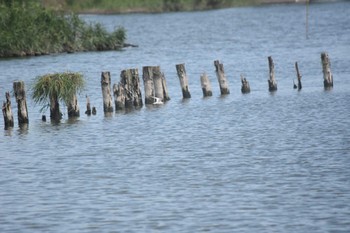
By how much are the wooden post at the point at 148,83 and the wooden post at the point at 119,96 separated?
86cm

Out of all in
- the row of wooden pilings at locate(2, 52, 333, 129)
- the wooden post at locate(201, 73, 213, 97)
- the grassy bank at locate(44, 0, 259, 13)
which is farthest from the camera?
the grassy bank at locate(44, 0, 259, 13)

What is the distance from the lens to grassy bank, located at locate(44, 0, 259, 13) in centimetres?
13312

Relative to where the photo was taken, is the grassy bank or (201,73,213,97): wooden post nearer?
(201,73,213,97): wooden post

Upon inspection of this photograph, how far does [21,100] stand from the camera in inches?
1419

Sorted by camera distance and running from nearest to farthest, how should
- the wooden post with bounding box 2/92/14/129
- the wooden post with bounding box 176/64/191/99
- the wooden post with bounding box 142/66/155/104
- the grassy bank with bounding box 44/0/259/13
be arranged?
the wooden post with bounding box 2/92/14/129
the wooden post with bounding box 142/66/155/104
the wooden post with bounding box 176/64/191/99
the grassy bank with bounding box 44/0/259/13

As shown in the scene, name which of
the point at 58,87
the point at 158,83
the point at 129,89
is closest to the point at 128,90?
the point at 129,89

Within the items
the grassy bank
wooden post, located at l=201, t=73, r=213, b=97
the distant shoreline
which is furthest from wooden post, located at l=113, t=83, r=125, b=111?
the distant shoreline

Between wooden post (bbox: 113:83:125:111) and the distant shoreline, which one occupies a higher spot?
the distant shoreline

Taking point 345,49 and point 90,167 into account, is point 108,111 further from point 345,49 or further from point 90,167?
point 345,49

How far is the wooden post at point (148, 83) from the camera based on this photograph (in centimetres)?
3959

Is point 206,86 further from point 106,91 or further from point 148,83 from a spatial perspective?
point 106,91

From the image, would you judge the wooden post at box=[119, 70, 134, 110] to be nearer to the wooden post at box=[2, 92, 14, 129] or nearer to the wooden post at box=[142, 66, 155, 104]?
the wooden post at box=[142, 66, 155, 104]

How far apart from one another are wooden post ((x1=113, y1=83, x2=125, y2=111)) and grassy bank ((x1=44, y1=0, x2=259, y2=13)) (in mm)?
84328

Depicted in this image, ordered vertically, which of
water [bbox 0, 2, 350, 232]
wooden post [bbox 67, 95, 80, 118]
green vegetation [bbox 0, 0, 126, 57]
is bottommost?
water [bbox 0, 2, 350, 232]
